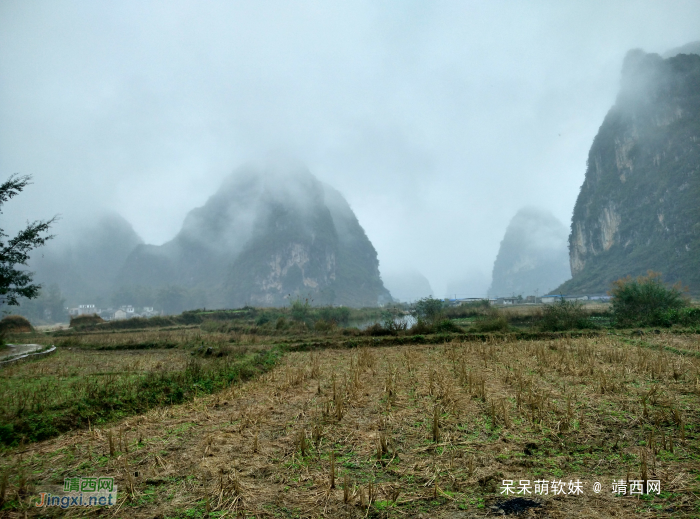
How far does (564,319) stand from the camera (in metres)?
18.5

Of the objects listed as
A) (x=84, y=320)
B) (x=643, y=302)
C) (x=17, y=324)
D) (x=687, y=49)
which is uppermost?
(x=687, y=49)

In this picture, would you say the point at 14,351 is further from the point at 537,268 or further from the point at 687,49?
the point at 537,268

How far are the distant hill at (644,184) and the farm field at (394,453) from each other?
230ft

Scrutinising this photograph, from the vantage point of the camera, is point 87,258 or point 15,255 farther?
point 87,258

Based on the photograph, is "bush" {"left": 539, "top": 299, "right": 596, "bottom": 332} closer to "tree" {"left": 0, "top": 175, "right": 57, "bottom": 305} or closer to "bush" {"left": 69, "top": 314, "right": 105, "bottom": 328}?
"tree" {"left": 0, "top": 175, "right": 57, "bottom": 305}

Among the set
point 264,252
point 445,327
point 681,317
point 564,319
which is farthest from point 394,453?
point 264,252

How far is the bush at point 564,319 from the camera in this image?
18031 mm

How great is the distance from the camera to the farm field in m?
3.03

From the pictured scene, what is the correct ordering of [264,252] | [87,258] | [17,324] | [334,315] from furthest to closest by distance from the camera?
[87,258] → [264,252] → [334,315] → [17,324]

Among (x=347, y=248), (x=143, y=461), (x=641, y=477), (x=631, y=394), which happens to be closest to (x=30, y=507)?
(x=143, y=461)

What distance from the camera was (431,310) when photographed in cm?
2489

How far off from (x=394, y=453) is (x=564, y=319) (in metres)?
18.0

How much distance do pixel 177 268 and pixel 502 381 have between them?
5802 inches

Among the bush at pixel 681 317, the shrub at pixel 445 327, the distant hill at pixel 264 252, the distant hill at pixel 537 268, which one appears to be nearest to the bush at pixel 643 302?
the bush at pixel 681 317
